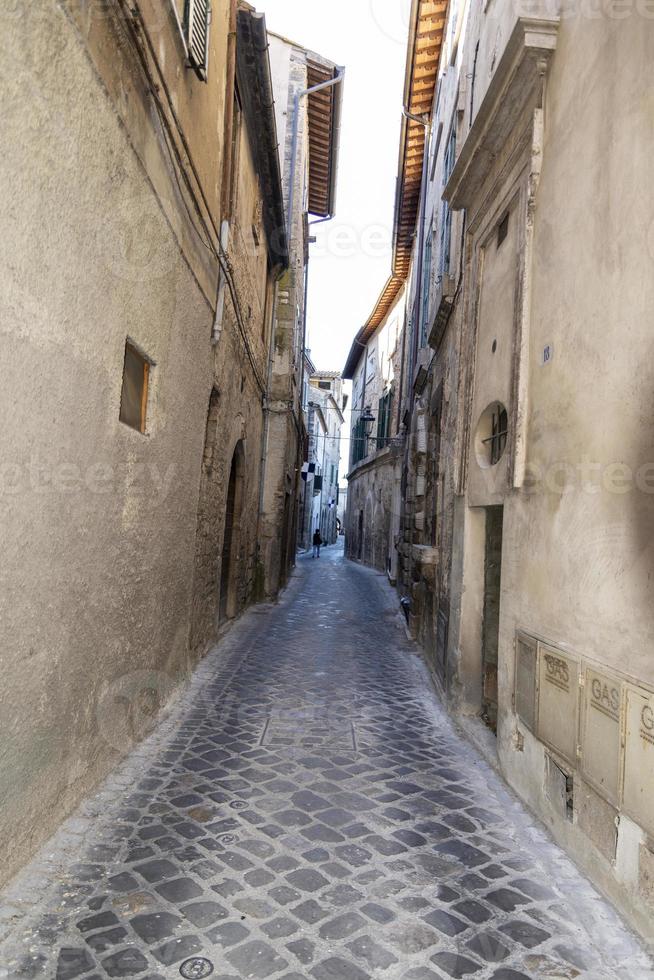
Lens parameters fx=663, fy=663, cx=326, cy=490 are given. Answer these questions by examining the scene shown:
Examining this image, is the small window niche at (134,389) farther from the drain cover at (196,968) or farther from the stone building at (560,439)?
the drain cover at (196,968)

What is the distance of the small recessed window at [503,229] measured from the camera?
18.7ft

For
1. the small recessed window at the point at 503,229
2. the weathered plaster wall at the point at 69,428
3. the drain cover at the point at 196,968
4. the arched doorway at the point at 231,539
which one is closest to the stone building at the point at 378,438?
the arched doorway at the point at 231,539

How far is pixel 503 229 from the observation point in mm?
5809

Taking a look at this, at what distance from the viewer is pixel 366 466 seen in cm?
2756

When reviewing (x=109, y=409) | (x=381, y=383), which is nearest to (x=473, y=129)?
(x=109, y=409)

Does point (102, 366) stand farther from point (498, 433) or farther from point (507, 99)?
point (507, 99)

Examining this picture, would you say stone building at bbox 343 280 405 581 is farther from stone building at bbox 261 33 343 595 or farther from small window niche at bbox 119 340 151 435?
small window niche at bbox 119 340 151 435

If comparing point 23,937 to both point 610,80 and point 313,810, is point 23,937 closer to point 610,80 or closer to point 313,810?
point 313,810

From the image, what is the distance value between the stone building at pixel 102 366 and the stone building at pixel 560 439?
2499 mm

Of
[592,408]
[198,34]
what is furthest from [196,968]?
[198,34]

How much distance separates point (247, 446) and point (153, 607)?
19.7ft

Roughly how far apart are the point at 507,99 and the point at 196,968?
571 centimetres

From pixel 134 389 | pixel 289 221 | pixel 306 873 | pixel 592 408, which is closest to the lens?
pixel 306 873

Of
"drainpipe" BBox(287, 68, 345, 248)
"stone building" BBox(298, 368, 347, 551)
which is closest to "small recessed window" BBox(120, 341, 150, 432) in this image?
"drainpipe" BBox(287, 68, 345, 248)
